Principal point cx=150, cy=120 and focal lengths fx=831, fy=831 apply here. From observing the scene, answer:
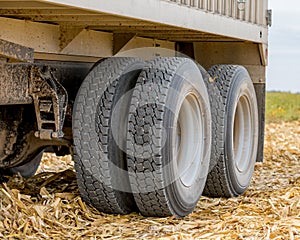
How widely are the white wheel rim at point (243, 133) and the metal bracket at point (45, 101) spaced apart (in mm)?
2500

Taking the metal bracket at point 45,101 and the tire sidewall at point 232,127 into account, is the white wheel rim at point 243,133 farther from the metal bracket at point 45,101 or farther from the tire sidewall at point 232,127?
the metal bracket at point 45,101

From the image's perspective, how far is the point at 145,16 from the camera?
17.2ft

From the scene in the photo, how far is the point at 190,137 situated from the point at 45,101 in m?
1.28

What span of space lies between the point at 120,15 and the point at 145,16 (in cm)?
35

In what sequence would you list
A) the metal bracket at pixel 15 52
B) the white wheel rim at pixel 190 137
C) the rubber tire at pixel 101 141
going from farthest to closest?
the white wheel rim at pixel 190 137
the rubber tire at pixel 101 141
the metal bracket at pixel 15 52

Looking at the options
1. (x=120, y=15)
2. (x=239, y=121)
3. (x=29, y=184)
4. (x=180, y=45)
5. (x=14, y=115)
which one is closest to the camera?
(x=120, y=15)

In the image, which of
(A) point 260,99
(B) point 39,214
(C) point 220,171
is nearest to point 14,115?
(B) point 39,214

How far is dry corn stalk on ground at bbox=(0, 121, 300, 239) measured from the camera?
516 cm

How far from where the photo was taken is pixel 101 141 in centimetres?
552

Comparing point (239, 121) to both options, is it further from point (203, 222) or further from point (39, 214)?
point (39, 214)

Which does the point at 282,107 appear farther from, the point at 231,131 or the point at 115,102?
the point at 115,102

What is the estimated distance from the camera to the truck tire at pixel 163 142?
5445 mm

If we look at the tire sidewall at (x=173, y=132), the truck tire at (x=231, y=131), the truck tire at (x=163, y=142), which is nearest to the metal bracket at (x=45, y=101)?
the truck tire at (x=163, y=142)

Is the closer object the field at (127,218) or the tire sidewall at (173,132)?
the field at (127,218)
